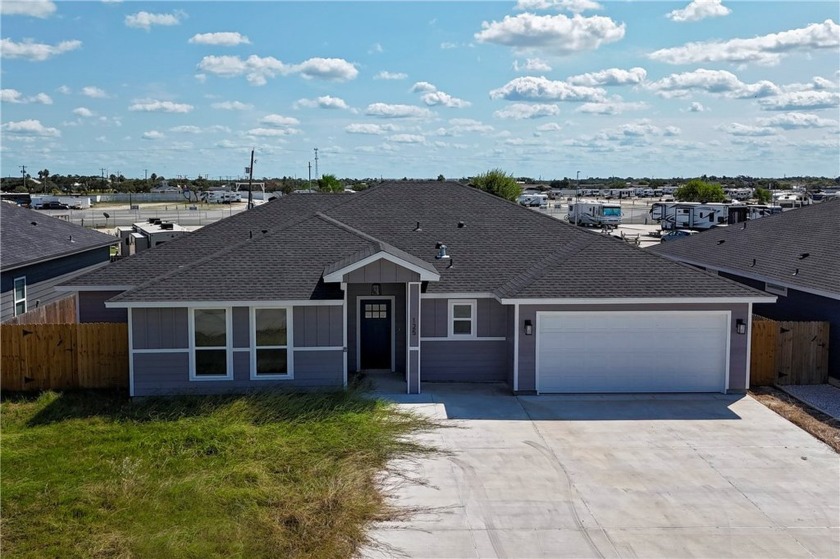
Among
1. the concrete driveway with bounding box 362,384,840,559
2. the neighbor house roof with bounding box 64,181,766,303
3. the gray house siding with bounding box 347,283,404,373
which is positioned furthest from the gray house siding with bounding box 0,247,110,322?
the concrete driveway with bounding box 362,384,840,559

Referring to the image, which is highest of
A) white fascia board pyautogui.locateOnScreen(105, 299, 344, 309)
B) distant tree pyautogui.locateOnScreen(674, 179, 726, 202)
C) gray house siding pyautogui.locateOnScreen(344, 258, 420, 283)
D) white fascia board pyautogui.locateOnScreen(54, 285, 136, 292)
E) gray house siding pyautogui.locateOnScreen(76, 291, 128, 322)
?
distant tree pyautogui.locateOnScreen(674, 179, 726, 202)

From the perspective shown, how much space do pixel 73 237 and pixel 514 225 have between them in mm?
15459

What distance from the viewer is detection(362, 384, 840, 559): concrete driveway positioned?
31.4ft

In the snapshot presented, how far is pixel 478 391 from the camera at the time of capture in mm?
16562

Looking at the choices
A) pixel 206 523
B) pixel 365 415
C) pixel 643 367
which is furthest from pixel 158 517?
pixel 643 367

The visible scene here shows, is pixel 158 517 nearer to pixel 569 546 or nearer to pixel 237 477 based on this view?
pixel 237 477

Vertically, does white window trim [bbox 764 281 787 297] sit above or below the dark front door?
above

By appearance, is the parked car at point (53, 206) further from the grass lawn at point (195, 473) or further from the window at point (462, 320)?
the window at point (462, 320)

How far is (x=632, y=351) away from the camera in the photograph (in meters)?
16.4

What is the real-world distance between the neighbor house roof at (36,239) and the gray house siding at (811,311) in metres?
20.4

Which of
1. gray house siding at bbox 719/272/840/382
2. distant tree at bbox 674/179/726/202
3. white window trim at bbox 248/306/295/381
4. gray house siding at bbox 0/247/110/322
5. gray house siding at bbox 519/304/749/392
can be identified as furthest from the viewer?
distant tree at bbox 674/179/726/202

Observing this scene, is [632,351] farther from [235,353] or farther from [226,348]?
[226,348]

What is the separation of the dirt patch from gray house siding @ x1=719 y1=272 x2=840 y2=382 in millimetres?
1622

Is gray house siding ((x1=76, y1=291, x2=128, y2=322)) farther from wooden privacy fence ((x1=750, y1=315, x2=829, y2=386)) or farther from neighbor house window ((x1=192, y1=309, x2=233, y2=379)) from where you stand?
wooden privacy fence ((x1=750, y1=315, x2=829, y2=386))
